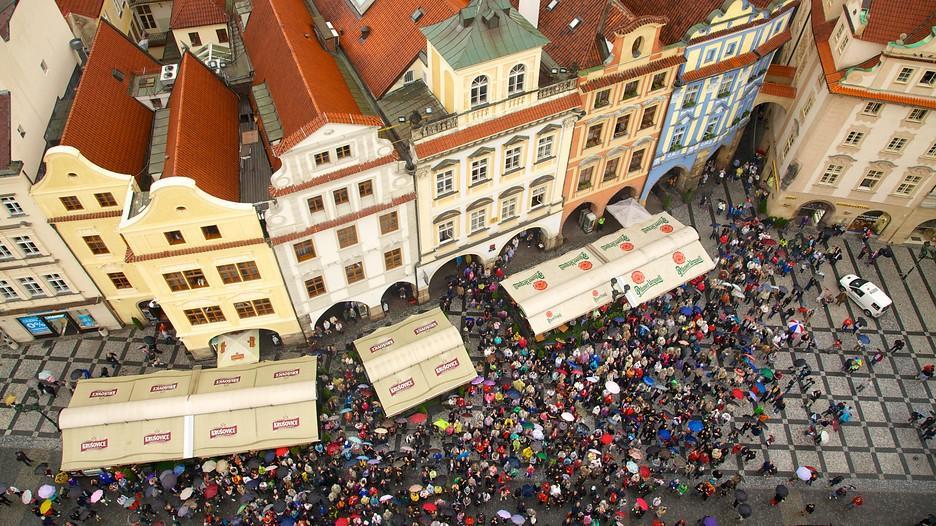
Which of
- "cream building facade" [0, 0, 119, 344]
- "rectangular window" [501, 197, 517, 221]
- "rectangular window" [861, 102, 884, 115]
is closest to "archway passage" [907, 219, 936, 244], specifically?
"rectangular window" [861, 102, 884, 115]

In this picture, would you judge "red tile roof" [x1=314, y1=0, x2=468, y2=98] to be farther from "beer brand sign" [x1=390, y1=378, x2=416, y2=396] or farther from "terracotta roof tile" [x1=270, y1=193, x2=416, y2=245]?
"beer brand sign" [x1=390, y1=378, x2=416, y2=396]

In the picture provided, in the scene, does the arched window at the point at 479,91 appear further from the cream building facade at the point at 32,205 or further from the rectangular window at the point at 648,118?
the cream building facade at the point at 32,205

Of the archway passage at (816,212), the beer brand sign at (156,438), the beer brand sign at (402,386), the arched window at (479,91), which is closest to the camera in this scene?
the arched window at (479,91)

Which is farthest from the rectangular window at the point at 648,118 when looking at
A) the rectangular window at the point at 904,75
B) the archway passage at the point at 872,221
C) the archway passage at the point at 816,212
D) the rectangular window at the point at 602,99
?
the archway passage at the point at 872,221

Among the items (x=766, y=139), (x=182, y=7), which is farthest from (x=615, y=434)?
(x=182, y=7)

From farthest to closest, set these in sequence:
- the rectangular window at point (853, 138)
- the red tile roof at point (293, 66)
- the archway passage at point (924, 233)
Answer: the archway passage at point (924, 233) → the rectangular window at point (853, 138) → the red tile roof at point (293, 66)

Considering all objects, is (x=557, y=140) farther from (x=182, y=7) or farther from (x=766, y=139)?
(x=182, y=7)
